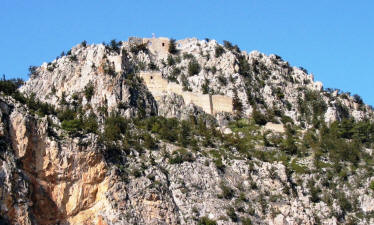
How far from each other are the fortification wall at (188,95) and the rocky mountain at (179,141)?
0.36 ft

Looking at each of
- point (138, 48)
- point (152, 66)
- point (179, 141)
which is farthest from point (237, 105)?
point (138, 48)

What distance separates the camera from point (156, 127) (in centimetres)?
7081

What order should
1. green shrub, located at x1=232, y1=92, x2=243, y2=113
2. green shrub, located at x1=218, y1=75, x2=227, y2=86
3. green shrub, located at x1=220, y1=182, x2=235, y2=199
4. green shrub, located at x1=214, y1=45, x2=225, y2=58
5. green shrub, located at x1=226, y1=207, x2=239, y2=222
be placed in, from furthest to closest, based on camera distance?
green shrub, located at x1=214, y1=45, x2=225, y2=58 < green shrub, located at x1=218, y1=75, x2=227, y2=86 < green shrub, located at x1=232, y1=92, x2=243, y2=113 < green shrub, located at x1=220, y1=182, x2=235, y2=199 < green shrub, located at x1=226, y1=207, x2=239, y2=222

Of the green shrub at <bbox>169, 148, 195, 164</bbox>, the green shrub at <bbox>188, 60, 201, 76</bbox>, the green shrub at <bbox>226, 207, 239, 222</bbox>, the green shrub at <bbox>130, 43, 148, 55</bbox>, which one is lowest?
the green shrub at <bbox>226, 207, 239, 222</bbox>

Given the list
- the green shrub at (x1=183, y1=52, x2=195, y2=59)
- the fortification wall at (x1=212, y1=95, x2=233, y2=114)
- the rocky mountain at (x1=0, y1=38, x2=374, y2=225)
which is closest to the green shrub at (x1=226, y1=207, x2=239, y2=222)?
the rocky mountain at (x1=0, y1=38, x2=374, y2=225)

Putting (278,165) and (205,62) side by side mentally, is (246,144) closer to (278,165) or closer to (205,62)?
(278,165)

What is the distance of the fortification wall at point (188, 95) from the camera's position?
77688mm

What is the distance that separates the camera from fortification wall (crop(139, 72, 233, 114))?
7769 cm

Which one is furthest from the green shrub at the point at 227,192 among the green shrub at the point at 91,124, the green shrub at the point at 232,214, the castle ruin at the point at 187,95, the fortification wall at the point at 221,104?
the fortification wall at the point at 221,104

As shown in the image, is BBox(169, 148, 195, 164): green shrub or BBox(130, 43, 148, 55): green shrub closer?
BBox(169, 148, 195, 164): green shrub

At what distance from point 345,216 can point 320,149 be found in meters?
9.05

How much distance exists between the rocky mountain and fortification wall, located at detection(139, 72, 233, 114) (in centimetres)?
11

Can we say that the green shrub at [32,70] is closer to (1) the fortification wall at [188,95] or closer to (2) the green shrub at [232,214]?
(1) the fortification wall at [188,95]

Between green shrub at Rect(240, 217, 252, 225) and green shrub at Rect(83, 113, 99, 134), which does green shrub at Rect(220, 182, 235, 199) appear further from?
green shrub at Rect(83, 113, 99, 134)
